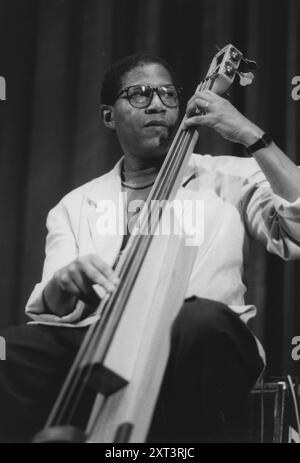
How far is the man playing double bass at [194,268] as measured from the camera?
86cm

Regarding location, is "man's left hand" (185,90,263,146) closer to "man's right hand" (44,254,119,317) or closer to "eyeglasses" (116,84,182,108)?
"eyeglasses" (116,84,182,108)

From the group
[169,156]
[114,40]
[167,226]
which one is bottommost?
[167,226]

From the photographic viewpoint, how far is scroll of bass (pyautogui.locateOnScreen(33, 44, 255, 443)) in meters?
0.70

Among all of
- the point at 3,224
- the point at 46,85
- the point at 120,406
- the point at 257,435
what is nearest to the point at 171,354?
the point at 120,406

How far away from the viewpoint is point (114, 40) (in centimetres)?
171

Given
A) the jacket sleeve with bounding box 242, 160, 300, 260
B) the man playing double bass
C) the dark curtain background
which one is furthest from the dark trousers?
the dark curtain background

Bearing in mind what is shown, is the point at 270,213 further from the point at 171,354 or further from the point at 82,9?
the point at 82,9

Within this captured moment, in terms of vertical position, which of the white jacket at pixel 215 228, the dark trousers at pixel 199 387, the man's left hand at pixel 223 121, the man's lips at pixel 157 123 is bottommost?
the dark trousers at pixel 199 387

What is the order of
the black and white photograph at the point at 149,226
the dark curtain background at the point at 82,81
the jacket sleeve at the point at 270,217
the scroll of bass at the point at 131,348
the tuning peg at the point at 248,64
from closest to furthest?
the scroll of bass at the point at 131,348, the black and white photograph at the point at 149,226, the jacket sleeve at the point at 270,217, the tuning peg at the point at 248,64, the dark curtain background at the point at 82,81

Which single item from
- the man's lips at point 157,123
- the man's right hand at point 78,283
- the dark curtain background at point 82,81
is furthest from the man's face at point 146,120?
the man's right hand at point 78,283

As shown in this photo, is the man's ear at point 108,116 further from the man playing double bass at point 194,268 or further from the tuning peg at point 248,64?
the tuning peg at point 248,64

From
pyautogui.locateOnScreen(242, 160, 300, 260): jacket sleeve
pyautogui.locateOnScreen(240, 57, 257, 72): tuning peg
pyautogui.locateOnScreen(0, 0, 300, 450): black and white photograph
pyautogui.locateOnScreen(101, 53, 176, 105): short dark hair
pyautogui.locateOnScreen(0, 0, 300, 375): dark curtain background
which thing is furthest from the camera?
pyautogui.locateOnScreen(0, 0, 300, 375): dark curtain background

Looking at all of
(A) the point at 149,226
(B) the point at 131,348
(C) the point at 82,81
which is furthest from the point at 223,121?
(C) the point at 82,81
